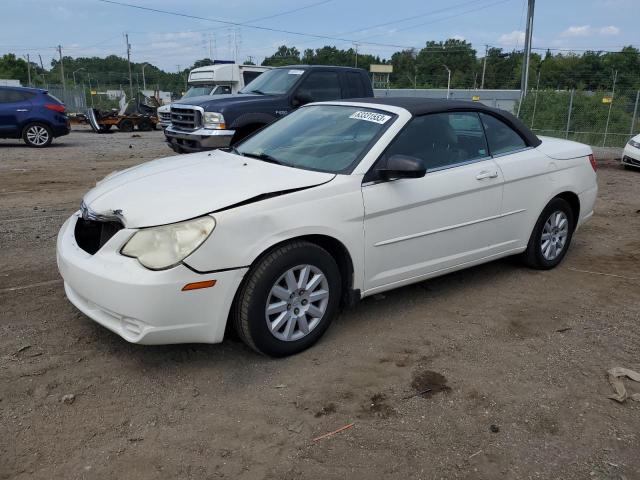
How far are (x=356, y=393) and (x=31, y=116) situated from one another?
15.0 m

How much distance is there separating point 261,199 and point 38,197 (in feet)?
20.7

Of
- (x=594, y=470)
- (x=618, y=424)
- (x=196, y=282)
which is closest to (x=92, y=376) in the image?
(x=196, y=282)

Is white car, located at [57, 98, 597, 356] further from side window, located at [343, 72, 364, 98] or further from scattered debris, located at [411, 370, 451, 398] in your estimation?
side window, located at [343, 72, 364, 98]

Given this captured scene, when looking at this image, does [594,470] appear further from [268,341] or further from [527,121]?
[527,121]

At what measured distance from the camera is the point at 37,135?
15680mm

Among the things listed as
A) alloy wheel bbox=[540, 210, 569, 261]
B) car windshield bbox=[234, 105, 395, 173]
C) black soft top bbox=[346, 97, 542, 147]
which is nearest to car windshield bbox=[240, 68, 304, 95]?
car windshield bbox=[234, 105, 395, 173]

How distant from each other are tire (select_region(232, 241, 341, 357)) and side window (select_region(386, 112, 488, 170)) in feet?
3.29

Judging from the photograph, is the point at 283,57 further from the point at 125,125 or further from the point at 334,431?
the point at 334,431

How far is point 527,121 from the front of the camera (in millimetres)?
22609

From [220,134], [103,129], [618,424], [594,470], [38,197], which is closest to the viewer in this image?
[594,470]

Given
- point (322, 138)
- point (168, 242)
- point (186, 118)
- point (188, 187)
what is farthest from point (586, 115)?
point (168, 242)

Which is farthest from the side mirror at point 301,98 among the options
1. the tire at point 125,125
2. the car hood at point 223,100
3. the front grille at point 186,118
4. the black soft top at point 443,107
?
the tire at point 125,125

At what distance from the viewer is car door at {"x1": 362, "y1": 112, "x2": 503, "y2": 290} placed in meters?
3.93

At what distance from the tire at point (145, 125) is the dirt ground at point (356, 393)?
71.0 feet
